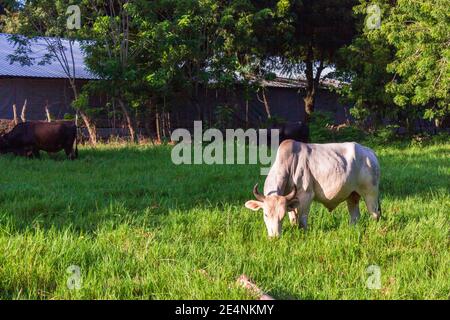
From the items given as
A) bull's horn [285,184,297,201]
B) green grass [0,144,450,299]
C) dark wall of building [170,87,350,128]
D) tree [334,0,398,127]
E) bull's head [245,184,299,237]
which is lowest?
green grass [0,144,450,299]

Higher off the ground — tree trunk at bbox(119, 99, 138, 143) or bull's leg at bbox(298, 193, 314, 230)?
tree trunk at bbox(119, 99, 138, 143)

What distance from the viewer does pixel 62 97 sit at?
1995 cm

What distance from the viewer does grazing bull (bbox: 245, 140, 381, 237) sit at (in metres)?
6.10

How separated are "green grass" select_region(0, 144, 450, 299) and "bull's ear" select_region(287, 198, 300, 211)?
27 cm

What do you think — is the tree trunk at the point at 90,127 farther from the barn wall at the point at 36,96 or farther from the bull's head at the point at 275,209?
the bull's head at the point at 275,209

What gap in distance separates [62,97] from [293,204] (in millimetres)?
15766

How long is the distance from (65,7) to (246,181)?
31.7 ft

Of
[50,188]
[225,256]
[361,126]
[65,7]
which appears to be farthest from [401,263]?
[361,126]

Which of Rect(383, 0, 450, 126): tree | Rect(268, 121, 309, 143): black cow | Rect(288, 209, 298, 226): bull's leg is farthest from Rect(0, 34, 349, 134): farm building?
Rect(288, 209, 298, 226): bull's leg

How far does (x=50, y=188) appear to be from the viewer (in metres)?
8.49

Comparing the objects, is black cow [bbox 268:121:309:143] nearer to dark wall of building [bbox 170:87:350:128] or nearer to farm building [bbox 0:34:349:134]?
farm building [bbox 0:34:349:134]

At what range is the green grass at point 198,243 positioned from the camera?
434 cm

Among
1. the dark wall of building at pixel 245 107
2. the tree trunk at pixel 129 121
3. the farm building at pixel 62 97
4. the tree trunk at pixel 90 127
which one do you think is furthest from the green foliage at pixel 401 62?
the tree trunk at pixel 90 127

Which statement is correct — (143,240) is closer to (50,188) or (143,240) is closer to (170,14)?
(50,188)
